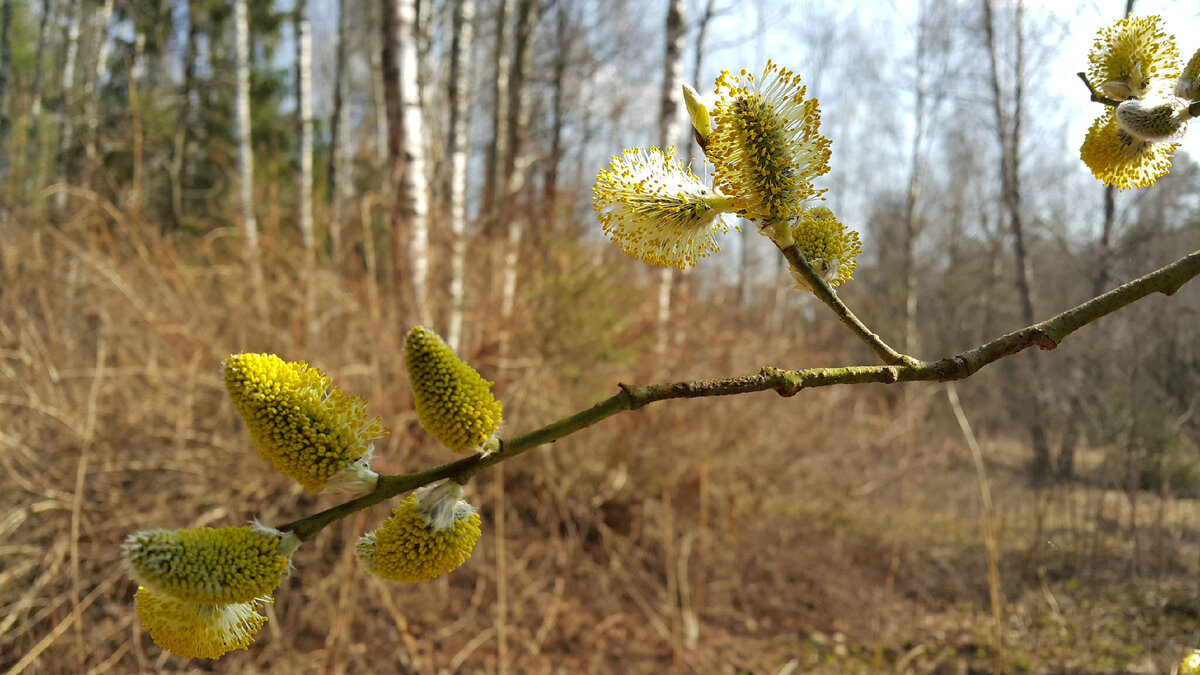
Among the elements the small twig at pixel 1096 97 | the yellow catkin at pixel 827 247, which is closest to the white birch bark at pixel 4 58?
the yellow catkin at pixel 827 247

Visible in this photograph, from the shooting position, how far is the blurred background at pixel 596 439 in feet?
9.84

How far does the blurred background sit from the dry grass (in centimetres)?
3

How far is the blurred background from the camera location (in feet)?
9.84

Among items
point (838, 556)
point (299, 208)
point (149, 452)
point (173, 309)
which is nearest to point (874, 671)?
point (838, 556)

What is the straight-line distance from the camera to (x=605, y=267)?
4.87 m

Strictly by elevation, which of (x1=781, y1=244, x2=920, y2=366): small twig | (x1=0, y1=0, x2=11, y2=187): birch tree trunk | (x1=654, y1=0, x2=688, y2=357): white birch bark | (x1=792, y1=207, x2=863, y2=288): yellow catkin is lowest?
(x1=781, y1=244, x2=920, y2=366): small twig

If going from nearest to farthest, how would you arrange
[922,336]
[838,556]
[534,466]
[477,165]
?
1. [534,466]
2. [838,556]
3. [922,336]
4. [477,165]

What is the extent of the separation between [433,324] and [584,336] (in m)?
1.17

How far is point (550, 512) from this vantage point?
4730 millimetres

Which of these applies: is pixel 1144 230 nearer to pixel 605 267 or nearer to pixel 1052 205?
pixel 1052 205

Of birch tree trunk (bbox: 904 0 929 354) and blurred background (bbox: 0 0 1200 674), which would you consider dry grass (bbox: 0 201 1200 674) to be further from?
birch tree trunk (bbox: 904 0 929 354)

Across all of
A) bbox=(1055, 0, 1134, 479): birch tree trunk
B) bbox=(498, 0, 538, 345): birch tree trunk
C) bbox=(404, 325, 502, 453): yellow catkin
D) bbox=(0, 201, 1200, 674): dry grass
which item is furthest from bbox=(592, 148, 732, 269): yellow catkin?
bbox=(1055, 0, 1134, 479): birch tree trunk

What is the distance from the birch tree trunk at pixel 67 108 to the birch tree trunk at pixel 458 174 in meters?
2.79

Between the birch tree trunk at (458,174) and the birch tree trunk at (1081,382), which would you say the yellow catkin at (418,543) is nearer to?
the birch tree trunk at (458,174)
